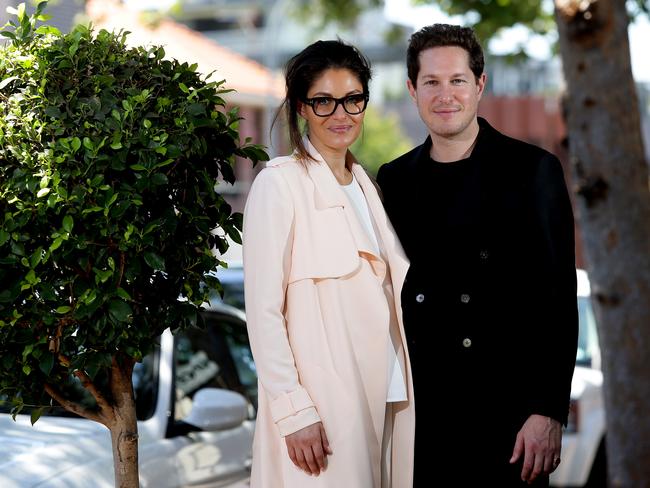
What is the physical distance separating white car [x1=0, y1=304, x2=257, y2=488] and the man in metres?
0.91

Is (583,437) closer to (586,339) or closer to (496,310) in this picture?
(586,339)

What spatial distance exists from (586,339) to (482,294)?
15.3 ft

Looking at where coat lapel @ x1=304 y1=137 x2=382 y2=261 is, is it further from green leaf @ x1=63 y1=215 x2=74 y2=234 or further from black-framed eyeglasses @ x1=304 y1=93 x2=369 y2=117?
green leaf @ x1=63 y1=215 x2=74 y2=234

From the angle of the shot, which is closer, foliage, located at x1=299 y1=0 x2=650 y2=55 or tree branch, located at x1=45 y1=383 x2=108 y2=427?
tree branch, located at x1=45 y1=383 x2=108 y2=427

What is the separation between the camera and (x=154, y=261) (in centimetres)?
351

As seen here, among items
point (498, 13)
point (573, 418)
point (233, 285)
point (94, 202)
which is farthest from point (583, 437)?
point (498, 13)

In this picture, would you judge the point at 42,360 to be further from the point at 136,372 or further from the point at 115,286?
the point at 136,372

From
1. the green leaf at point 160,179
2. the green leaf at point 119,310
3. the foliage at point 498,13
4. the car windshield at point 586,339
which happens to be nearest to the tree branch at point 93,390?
the green leaf at point 119,310

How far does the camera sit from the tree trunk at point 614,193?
3242 mm

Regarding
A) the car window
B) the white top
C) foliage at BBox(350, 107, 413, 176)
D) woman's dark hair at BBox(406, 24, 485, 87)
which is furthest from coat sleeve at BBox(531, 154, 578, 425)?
foliage at BBox(350, 107, 413, 176)

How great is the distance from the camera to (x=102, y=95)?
359cm

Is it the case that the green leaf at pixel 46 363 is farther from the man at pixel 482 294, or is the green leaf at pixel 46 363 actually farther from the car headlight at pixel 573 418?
the car headlight at pixel 573 418

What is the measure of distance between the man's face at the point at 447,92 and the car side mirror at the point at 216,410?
178cm

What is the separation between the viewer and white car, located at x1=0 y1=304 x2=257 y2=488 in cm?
438
